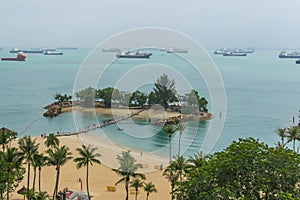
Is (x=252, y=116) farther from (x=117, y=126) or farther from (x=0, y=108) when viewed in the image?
(x=0, y=108)

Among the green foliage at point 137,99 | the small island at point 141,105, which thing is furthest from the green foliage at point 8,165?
the green foliage at point 137,99

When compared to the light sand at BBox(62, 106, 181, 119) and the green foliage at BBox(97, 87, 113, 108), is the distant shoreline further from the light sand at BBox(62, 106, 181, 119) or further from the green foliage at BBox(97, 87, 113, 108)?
the green foliage at BBox(97, 87, 113, 108)

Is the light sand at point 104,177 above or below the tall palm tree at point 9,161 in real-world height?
below

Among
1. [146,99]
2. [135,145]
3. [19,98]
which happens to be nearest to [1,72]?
[19,98]

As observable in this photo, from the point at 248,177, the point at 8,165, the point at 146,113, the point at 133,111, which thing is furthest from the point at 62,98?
the point at 248,177

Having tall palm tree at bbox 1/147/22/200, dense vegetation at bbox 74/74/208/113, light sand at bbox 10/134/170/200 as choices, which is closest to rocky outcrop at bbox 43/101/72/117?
dense vegetation at bbox 74/74/208/113

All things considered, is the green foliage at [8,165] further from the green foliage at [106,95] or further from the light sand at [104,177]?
the green foliage at [106,95]

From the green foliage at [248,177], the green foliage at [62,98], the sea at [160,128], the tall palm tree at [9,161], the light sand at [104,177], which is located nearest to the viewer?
the green foliage at [248,177]
